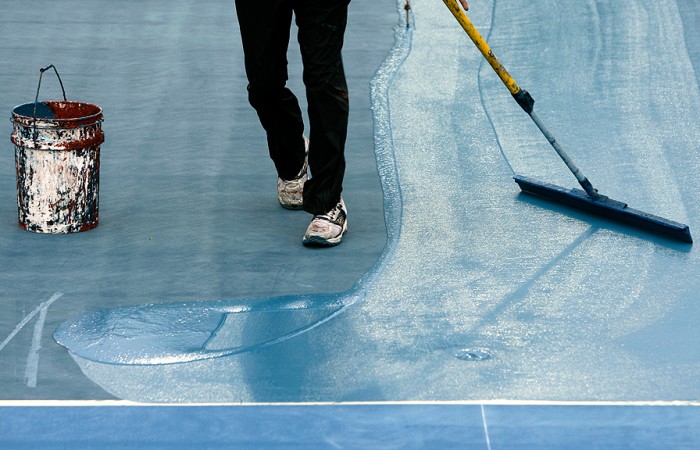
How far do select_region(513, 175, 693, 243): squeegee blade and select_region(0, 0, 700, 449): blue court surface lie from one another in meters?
0.06

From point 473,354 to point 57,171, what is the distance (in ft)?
6.46

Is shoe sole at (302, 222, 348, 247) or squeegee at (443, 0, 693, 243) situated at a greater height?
squeegee at (443, 0, 693, 243)

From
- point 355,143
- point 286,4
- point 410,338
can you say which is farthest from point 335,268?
point 355,143

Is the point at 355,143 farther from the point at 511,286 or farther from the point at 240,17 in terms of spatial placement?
the point at 511,286

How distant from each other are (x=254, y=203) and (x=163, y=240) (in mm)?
572

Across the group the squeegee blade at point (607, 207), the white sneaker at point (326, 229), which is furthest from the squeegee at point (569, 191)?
the white sneaker at point (326, 229)

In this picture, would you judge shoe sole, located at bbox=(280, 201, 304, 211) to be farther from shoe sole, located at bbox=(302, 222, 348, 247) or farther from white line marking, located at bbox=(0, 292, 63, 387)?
white line marking, located at bbox=(0, 292, 63, 387)

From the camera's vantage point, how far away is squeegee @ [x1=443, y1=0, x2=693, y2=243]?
14.4ft

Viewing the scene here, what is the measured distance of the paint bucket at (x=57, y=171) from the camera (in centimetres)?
438

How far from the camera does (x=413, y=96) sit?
20.2 ft

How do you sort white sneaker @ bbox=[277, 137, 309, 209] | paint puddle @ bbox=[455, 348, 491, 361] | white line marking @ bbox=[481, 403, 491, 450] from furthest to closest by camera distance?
white sneaker @ bbox=[277, 137, 309, 209]
paint puddle @ bbox=[455, 348, 491, 361]
white line marking @ bbox=[481, 403, 491, 450]

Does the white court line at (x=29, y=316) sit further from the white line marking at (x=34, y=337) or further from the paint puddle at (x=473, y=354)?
the paint puddle at (x=473, y=354)

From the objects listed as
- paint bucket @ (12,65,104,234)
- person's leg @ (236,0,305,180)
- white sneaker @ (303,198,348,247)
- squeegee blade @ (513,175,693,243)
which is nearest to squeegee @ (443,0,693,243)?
squeegee blade @ (513,175,693,243)

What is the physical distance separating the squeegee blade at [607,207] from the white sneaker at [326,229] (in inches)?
36.4
